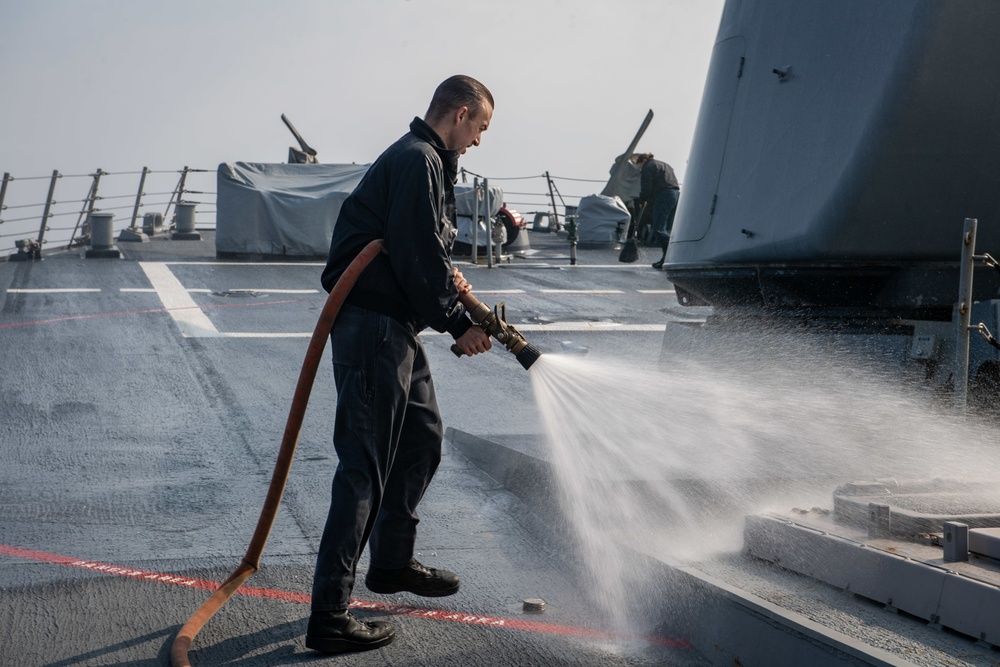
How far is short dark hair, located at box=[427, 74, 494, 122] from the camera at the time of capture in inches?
157

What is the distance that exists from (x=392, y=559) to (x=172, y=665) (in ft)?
3.02

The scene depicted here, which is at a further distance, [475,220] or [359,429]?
[475,220]

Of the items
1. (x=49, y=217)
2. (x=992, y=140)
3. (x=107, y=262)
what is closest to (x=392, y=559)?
(x=992, y=140)

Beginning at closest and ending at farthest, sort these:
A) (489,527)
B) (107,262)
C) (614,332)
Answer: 1. (489,527)
2. (614,332)
3. (107,262)

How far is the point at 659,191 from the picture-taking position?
19.7 meters

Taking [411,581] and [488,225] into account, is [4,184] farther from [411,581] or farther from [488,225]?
[411,581]

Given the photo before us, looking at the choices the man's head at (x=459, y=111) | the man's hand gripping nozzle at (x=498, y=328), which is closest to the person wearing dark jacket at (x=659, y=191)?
the man's hand gripping nozzle at (x=498, y=328)

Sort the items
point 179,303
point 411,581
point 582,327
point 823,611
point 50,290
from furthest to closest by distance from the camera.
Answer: point 50,290, point 179,303, point 582,327, point 411,581, point 823,611

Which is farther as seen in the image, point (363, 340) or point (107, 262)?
point (107, 262)

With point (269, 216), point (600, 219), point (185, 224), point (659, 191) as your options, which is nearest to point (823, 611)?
point (659, 191)

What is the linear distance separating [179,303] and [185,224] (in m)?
12.6

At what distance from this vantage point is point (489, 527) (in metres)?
5.45

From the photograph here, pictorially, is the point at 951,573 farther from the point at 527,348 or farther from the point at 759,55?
the point at 759,55

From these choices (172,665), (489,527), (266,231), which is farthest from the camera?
(266,231)
